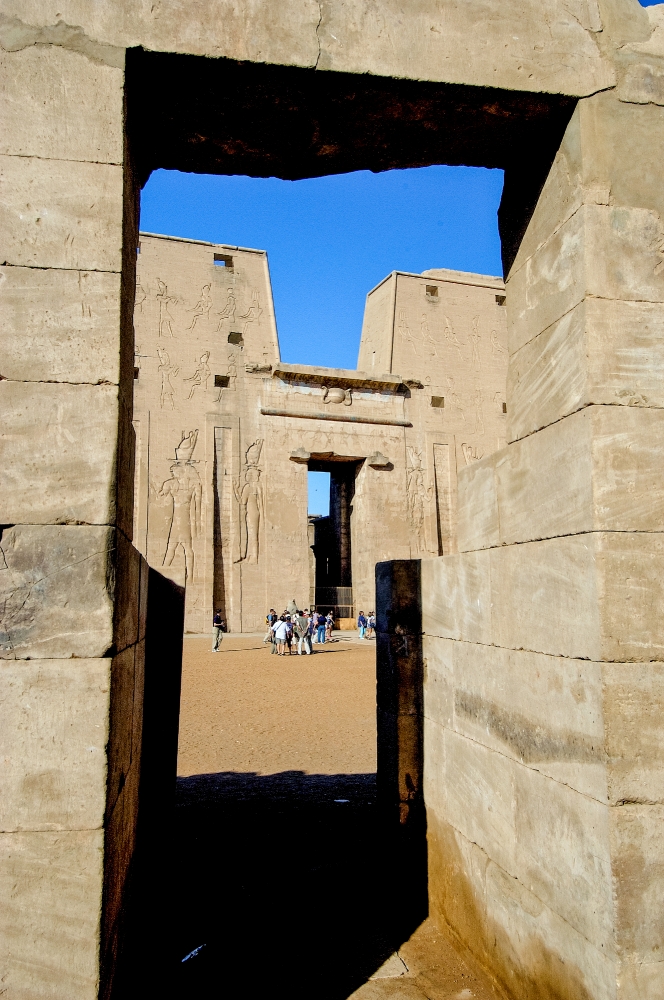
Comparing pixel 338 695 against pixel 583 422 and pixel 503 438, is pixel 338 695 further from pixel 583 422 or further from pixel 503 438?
pixel 503 438

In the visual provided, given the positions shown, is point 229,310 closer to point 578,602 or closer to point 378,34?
point 378,34

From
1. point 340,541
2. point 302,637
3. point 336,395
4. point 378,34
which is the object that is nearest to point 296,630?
point 302,637

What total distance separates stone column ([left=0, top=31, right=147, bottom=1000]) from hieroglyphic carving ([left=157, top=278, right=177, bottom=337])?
1740 centimetres

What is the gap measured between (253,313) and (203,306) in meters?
1.40

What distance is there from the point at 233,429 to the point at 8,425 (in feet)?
56.2

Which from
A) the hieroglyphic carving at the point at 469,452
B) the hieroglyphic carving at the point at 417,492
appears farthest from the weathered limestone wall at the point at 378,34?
the hieroglyphic carving at the point at 469,452

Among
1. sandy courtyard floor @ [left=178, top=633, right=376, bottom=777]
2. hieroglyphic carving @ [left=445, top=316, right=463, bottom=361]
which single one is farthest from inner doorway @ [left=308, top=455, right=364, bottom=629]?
sandy courtyard floor @ [left=178, top=633, right=376, bottom=777]

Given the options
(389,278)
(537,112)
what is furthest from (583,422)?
(389,278)

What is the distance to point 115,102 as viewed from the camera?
7.80ft

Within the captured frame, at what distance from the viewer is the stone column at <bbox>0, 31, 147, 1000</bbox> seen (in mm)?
1997

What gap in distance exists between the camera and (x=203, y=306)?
19.4m

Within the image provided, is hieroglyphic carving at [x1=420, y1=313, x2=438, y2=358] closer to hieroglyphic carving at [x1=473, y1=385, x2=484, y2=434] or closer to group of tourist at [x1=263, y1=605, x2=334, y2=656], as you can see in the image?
hieroglyphic carving at [x1=473, y1=385, x2=484, y2=434]

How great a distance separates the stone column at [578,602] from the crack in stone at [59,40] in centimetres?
170

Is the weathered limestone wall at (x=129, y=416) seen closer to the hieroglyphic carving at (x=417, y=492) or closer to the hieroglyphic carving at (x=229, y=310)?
the hieroglyphic carving at (x=229, y=310)
